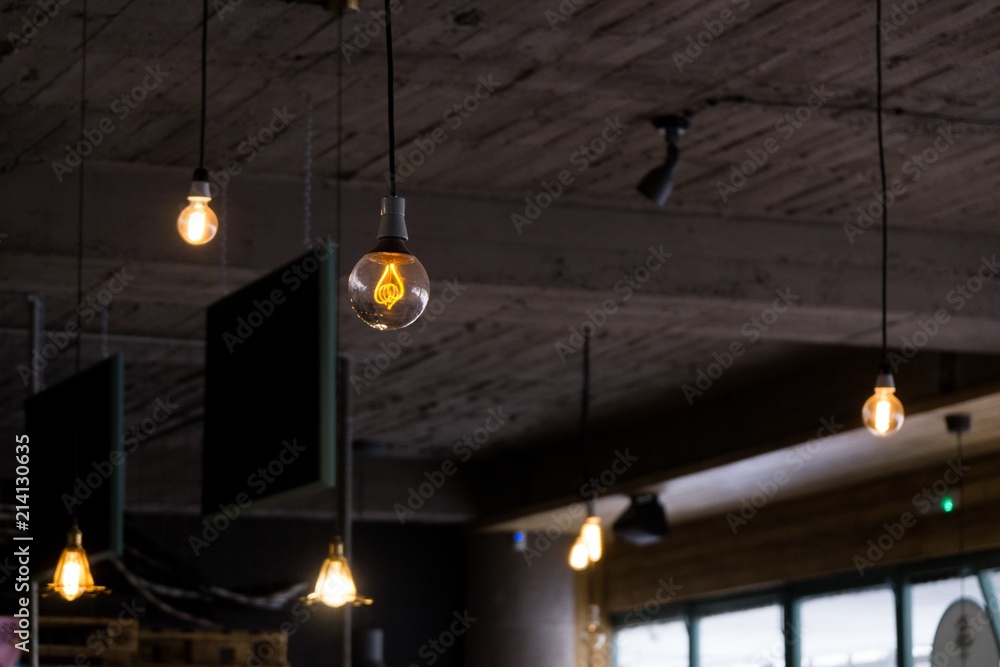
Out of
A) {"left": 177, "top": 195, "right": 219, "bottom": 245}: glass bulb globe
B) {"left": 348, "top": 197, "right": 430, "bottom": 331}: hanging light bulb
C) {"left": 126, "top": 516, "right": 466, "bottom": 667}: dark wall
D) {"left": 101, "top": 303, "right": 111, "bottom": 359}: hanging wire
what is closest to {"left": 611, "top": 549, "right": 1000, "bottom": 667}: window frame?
{"left": 126, "top": 516, "right": 466, "bottom": 667}: dark wall

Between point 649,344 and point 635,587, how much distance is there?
185 inches

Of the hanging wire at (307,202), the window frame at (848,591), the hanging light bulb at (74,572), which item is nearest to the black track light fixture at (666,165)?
the hanging wire at (307,202)

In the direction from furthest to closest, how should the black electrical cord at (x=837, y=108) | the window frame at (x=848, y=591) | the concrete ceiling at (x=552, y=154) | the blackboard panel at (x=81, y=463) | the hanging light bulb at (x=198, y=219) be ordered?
the window frame at (x=848, y=591) → the blackboard panel at (x=81, y=463) → the black electrical cord at (x=837, y=108) → the concrete ceiling at (x=552, y=154) → the hanging light bulb at (x=198, y=219)

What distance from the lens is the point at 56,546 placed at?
640 centimetres

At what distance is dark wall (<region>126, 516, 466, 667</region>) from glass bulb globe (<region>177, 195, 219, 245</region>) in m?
7.54

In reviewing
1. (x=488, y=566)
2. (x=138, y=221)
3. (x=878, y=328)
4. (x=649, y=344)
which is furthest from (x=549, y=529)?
(x=138, y=221)

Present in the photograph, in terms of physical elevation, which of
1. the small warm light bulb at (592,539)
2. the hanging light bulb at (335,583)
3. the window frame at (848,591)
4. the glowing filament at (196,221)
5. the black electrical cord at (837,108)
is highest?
the black electrical cord at (837,108)

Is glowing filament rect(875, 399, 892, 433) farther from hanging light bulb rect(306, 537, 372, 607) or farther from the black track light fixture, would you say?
hanging light bulb rect(306, 537, 372, 607)

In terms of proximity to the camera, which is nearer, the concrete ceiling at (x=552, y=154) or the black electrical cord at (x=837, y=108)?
the concrete ceiling at (x=552, y=154)

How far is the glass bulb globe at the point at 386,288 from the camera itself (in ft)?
11.1

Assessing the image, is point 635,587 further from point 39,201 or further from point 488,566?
point 39,201

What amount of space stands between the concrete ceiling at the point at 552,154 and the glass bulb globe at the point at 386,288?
1719mm

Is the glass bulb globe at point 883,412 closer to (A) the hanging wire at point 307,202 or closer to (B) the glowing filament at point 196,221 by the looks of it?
(A) the hanging wire at point 307,202

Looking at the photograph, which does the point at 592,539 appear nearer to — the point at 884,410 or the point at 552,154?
the point at 552,154
